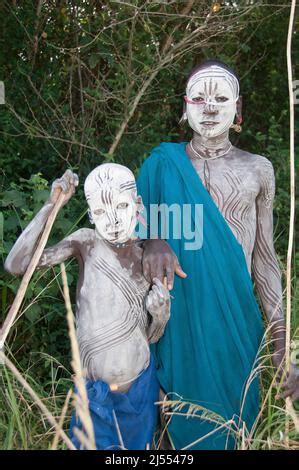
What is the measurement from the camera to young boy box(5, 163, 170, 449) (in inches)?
87.4

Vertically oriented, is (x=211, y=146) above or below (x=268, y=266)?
above

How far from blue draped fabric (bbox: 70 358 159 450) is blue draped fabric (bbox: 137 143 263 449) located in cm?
14

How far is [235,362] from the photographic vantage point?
8.05 ft

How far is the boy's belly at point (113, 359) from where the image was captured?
2240 mm

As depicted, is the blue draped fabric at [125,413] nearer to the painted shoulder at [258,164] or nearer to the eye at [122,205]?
the eye at [122,205]

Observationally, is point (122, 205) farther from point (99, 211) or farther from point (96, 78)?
point (96, 78)

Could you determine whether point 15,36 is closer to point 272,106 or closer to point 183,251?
point 272,106

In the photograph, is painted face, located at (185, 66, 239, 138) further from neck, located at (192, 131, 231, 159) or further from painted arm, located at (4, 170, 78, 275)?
painted arm, located at (4, 170, 78, 275)

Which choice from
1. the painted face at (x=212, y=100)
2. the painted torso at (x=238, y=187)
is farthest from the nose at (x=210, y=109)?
the painted torso at (x=238, y=187)

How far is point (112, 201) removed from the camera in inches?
87.4

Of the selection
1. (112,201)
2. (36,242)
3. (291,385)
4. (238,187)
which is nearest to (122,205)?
(112,201)

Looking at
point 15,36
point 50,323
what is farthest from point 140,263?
point 15,36

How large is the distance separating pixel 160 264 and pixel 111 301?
18cm

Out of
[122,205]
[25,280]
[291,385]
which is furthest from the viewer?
[291,385]
